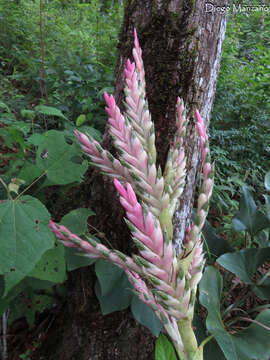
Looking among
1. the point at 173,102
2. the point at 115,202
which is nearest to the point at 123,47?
the point at 173,102

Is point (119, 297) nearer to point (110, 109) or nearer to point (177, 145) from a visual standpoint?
Answer: point (177, 145)

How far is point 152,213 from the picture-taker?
0.46 meters

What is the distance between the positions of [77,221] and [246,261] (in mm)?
1038

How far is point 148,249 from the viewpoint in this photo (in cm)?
39

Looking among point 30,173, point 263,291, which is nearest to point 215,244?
point 263,291

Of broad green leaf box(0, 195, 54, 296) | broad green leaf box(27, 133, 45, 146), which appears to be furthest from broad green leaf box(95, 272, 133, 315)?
broad green leaf box(27, 133, 45, 146)

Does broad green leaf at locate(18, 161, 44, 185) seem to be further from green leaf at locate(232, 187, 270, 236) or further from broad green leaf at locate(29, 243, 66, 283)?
green leaf at locate(232, 187, 270, 236)

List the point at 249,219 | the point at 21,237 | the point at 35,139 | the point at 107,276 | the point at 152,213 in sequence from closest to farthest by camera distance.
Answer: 1. the point at 152,213
2. the point at 21,237
3. the point at 107,276
4. the point at 35,139
5. the point at 249,219

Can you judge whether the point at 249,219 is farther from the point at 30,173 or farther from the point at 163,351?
the point at 30,173

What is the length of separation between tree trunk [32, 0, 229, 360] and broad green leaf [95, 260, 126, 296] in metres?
0.16

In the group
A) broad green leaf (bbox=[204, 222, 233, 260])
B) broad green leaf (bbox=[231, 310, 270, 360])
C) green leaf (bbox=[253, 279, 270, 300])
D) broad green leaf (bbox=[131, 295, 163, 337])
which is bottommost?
green leaf (bbox=[253, 279, 270, 300])

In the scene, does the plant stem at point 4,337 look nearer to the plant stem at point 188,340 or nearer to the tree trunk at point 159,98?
the tree trunk at point 159,98

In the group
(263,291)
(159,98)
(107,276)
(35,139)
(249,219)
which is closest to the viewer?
(107,276)

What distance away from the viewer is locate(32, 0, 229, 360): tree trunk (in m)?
1.21
